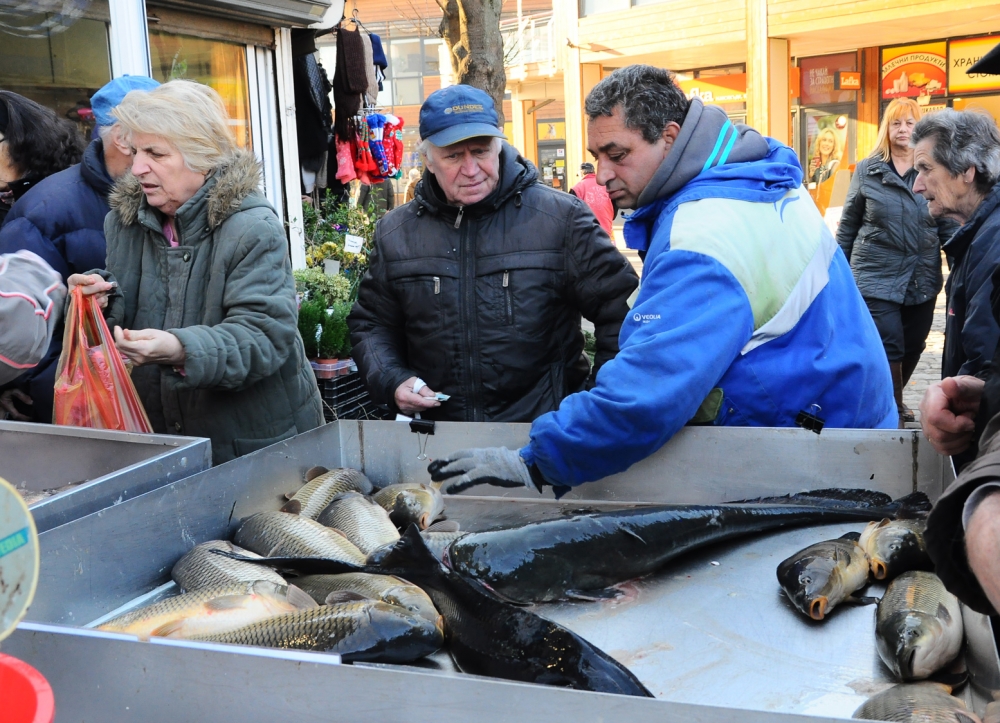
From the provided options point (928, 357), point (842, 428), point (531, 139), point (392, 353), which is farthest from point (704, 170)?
point (531, 139)

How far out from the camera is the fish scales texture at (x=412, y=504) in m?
2.54

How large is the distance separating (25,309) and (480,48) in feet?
16.7

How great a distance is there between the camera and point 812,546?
2.08 meters

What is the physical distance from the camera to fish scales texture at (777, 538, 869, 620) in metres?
1.89

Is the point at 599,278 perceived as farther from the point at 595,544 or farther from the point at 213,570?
the point at 213,570

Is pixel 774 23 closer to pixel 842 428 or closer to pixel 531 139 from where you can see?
pixel 531 139

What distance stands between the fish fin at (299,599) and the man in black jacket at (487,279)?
4.82 ft

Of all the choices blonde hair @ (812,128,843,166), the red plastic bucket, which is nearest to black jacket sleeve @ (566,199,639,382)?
the red plastic bucket

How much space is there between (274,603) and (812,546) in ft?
3.88

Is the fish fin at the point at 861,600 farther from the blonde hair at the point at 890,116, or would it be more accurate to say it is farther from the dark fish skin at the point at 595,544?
the blonde hair at the point at 890,116

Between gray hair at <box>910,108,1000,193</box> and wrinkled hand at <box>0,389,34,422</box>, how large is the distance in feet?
13.9

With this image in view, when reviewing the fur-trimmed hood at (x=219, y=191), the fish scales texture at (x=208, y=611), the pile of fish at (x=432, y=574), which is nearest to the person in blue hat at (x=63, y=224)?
the fur-trimmed hood at (x=219, y=191)

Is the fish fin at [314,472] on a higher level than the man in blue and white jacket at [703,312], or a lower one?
lower

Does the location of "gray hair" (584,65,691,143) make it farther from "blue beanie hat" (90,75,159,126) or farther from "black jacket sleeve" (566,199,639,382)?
"blue beanie hat" (90,75,159,126)
